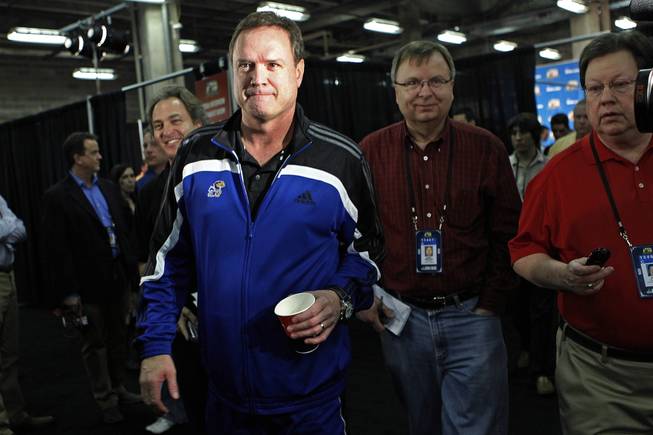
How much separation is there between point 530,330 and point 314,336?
122 inches

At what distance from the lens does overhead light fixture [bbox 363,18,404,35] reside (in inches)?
453

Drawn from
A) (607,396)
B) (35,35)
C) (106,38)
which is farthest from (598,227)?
(35,35)

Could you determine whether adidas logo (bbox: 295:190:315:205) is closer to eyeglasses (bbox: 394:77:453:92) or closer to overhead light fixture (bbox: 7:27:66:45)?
eyeglasses (bbox: 394:77:453:92)

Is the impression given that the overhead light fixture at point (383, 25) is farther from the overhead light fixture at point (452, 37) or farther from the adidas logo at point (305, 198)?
the adidas logo at point (305, 198)

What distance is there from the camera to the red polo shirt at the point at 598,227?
62.7 inches

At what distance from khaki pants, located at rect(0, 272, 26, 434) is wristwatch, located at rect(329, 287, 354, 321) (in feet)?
8.99

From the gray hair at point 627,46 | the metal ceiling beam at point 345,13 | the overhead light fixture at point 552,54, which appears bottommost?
the gray hair at point 627,46

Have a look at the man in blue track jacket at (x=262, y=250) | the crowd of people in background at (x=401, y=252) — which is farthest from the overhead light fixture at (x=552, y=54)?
the man in blue track jacket at (x=262, y=250)

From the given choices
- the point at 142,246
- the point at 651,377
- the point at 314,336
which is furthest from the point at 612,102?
the point at 142,246

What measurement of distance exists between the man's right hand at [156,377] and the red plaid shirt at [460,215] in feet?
2.95

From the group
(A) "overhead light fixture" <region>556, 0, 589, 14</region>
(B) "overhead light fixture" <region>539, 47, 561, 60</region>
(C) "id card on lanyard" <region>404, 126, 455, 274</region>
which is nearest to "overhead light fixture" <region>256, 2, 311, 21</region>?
(A) "overhead light fixture" <region>556, 0, 589, 14</region>

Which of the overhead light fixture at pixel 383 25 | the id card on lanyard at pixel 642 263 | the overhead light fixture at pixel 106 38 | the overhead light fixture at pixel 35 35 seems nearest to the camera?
the id card on lanyard at pixel 642 263

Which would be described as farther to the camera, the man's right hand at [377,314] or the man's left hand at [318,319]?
the man's right hand at [377,314]

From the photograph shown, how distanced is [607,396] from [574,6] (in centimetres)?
962
